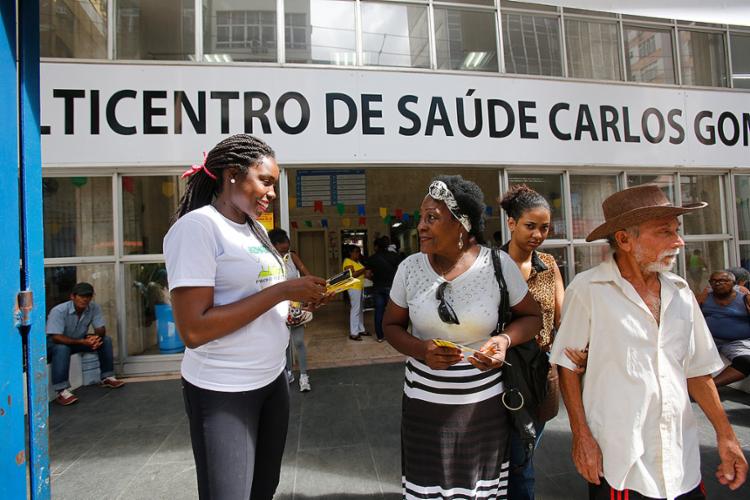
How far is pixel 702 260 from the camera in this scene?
6.79 m

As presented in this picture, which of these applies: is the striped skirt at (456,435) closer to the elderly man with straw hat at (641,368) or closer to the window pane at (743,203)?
the elderly man with straw hat at (641,368)

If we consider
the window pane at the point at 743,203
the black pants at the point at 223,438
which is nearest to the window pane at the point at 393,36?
the black pants at the point at 223,438

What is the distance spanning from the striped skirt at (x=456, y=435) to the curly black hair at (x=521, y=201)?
101cm

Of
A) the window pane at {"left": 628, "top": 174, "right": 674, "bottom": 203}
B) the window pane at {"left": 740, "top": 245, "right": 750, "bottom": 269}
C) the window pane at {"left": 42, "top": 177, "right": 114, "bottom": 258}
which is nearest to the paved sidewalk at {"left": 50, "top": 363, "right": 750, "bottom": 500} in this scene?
the window pane at {"left": 42, "top": 177, "right": 114, "bottom": 258}

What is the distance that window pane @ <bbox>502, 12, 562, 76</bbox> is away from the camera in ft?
20.6

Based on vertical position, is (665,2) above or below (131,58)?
below

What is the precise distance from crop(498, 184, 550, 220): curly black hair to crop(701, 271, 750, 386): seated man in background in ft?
10.3

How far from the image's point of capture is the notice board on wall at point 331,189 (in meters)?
9.48

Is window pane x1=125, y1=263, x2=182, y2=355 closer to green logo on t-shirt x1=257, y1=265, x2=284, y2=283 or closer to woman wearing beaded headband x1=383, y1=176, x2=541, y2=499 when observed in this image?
green logo on t-shirt x1=257, y1=265, x2=284, y2=283

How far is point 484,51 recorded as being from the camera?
6.22 metres

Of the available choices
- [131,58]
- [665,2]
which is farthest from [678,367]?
Answer: [131,58]

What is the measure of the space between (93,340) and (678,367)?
5.59m

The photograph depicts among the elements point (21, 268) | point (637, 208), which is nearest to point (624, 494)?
point (637, 208)

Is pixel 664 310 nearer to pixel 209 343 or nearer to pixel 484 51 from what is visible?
pixel 209 343
